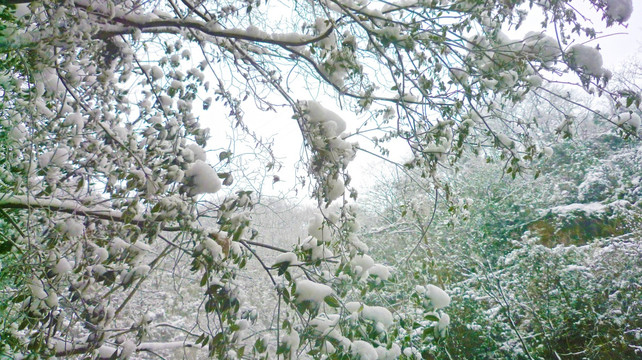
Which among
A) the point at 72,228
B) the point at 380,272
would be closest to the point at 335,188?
the point at 380,272

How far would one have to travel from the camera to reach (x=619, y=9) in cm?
184

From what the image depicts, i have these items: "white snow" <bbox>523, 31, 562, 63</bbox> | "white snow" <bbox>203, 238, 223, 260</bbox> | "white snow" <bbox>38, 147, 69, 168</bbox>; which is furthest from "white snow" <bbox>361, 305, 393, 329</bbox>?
"white snow" <bbox>38, 147, 69, 168</bbox>

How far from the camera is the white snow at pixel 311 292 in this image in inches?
57.5

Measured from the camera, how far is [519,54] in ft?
6.25

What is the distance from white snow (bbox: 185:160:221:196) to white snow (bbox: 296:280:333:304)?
488mm

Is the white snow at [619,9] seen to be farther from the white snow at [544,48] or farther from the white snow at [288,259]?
the white snow at [288,259]

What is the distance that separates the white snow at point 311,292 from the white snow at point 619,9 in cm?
183

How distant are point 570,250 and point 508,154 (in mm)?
4232

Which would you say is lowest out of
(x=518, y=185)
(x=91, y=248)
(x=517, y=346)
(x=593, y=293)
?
(x=91, y=248)

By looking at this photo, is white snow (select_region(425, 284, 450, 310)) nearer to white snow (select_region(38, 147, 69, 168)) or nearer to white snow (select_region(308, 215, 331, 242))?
white snow (select_region(308, 215, 331, 242))

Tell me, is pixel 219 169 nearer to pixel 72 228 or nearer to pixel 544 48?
pixel 72 228

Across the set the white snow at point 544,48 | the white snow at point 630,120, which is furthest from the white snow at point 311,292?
the white snow at point 630,120

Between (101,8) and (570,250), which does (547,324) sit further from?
(101,8)

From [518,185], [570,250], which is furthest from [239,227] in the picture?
[518,185]
